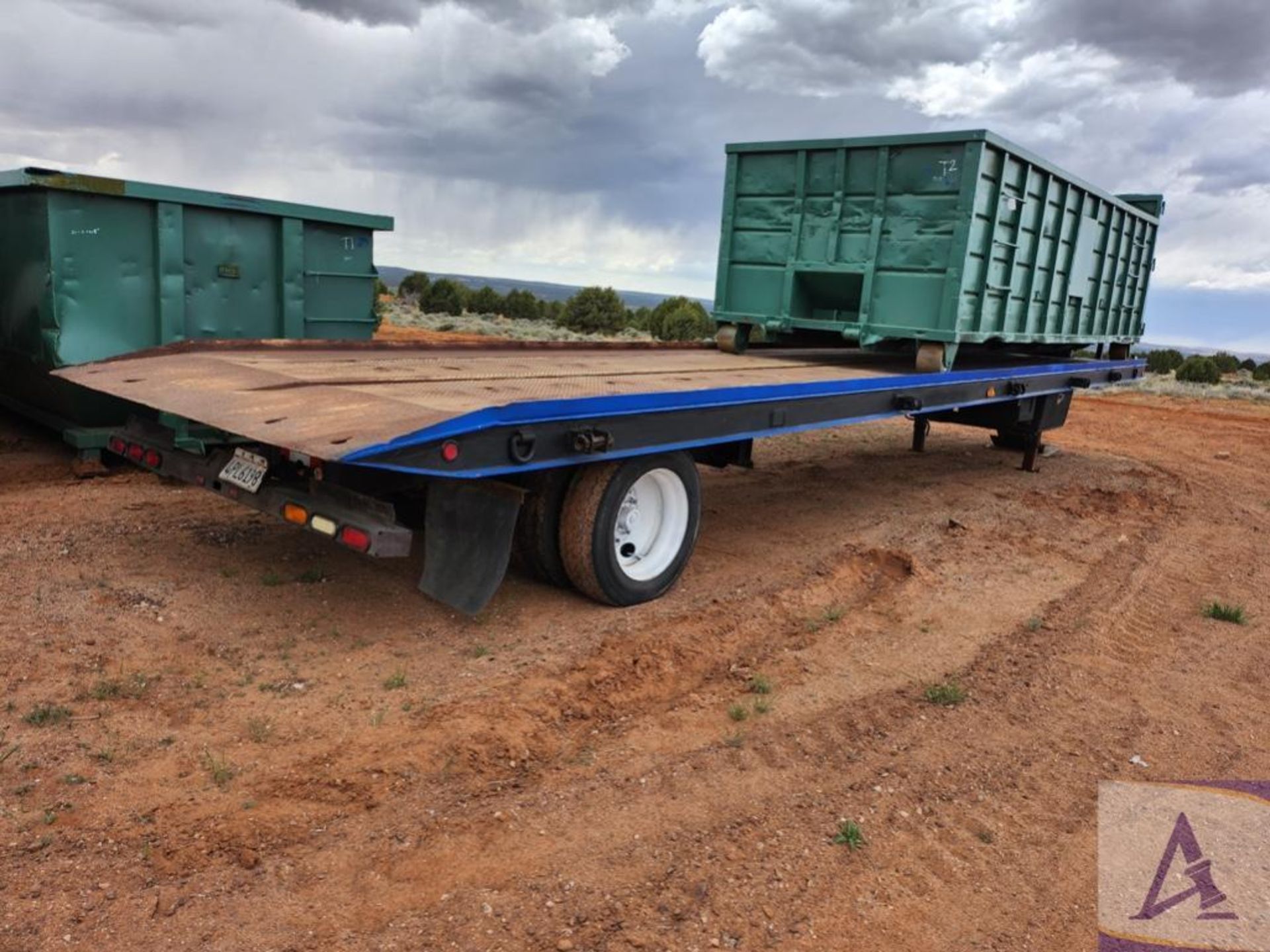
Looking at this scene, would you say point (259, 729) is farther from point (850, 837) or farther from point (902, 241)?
point (902, 241)

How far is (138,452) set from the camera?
5.23m

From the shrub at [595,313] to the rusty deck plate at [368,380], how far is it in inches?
1113

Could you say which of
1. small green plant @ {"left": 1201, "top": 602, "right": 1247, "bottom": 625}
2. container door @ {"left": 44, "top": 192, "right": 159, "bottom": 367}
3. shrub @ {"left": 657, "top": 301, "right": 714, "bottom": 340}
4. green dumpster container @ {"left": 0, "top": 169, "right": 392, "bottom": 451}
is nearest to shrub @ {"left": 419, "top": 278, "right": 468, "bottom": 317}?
shrub @ {"left": 657, "top": 301, "right": 714, "bottom": 340}

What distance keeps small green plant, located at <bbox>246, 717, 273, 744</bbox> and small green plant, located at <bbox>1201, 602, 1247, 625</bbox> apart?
5420mm

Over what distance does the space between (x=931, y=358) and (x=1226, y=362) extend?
96.9ft

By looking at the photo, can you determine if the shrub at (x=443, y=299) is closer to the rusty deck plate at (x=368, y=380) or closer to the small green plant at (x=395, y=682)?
the rusty deck plate at (x=368, y=380)

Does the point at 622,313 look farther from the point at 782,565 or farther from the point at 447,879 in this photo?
the point at 447,879

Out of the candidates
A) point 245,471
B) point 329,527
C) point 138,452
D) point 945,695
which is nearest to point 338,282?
point 138,452

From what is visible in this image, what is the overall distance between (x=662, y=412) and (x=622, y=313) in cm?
3297

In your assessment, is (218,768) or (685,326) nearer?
(218,768)

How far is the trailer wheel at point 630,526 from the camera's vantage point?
488 cm

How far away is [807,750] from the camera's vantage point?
3.83 meters

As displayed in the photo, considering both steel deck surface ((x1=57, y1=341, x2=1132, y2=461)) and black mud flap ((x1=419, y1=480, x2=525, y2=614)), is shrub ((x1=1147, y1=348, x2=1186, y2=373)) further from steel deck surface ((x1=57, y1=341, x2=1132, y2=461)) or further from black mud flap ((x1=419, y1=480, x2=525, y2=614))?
black mud flap ((x1=419, y1=480, x2=525, y2=614))

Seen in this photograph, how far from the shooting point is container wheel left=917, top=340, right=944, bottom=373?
7656mm
